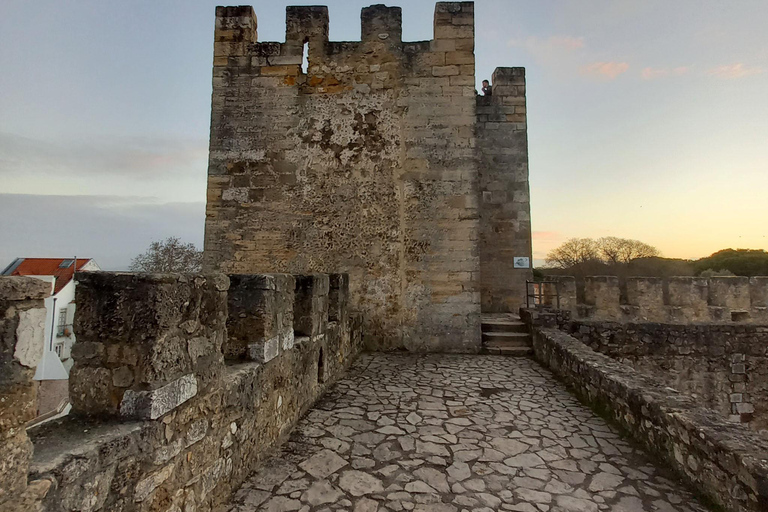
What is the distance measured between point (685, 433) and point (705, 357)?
5819 mm

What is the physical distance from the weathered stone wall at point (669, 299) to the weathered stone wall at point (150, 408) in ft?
27.1

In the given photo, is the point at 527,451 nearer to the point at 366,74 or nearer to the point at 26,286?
the point at 26,286

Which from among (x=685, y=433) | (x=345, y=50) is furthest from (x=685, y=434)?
(x=345, y=50)

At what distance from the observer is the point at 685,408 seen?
10.0 ft

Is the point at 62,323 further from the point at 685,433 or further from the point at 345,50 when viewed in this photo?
the point at 685,433

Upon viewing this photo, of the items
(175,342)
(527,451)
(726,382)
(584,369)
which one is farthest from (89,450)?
(726,382)

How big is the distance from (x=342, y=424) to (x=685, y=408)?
2.84 metres

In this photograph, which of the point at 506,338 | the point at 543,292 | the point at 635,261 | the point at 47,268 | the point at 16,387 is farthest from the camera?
the point at 635,261

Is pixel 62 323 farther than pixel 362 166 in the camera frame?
Yes

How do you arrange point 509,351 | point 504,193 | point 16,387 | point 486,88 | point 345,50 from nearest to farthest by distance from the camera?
point 16,387 < point 509,351 < point 345,50 < point 504,193 < point 486,88

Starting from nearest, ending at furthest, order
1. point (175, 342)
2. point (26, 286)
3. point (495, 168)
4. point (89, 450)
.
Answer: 1. point (26, 286)
2. point (89, 450)
3. point (175, 342)
4. point (495, 168)

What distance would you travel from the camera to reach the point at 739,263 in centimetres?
2302

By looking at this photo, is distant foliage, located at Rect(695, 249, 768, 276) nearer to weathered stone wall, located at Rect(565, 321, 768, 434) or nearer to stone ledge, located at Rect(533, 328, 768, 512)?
weathered stone wall, located at Rect(565, 321, 768, 434)

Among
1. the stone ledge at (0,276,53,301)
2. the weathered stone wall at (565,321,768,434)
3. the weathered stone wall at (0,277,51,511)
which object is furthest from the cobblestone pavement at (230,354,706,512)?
the weathered stone wall at (565,321,768,434)
